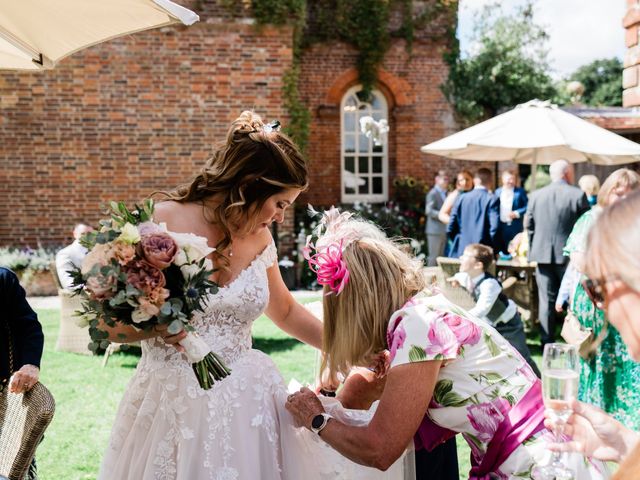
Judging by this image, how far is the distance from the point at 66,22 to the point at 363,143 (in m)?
11.5

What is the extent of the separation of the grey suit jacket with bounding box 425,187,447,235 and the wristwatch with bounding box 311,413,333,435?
31.5ft

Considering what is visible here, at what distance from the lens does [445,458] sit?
250cm

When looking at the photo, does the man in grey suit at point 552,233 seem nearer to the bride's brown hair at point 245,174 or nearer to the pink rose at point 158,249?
the bride's brown hair at point 245,174

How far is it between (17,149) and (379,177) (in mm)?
6988

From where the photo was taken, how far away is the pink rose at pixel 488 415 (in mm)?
2076

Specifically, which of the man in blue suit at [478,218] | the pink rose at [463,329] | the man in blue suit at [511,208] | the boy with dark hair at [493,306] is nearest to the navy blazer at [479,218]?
the man in blue suit at [478,218]

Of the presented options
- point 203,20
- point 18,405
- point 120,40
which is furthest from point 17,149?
point 18,405

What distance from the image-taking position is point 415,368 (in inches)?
78.7

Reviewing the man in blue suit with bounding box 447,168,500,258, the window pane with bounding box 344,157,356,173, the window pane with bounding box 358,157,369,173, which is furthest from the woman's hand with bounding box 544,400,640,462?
the window pane with bounding box 358,157,369,173

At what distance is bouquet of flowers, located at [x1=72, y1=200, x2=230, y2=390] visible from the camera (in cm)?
192

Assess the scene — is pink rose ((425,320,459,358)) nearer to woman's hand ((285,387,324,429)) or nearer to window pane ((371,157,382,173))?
woman's hand ((285,387,324,429))

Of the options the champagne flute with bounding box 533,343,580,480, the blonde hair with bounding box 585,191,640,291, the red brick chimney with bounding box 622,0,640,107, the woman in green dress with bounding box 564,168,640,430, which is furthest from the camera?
the woman in green dress with bounding box 564,168,640,430

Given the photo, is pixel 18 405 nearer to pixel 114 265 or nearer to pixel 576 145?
pixel 114 265

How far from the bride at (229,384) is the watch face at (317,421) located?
19cm
